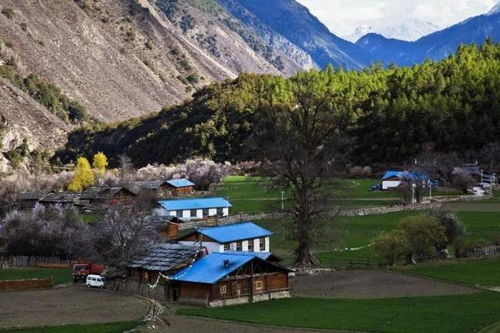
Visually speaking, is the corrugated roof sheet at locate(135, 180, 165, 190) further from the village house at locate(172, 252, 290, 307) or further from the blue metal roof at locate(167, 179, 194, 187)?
the village house at locate(172, 252, 290, 307)

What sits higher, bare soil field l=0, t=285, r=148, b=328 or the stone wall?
the stone wall

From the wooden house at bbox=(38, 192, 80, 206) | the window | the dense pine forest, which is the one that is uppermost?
the dense pine forest

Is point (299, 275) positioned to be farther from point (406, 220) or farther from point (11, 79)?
point (11, 79)

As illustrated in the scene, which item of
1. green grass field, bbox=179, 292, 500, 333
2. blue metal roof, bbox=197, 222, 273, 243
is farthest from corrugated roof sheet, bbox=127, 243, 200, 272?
green grass field, bbox=179, 292, 500, 333

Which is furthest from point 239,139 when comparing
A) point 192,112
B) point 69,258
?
point 69,258

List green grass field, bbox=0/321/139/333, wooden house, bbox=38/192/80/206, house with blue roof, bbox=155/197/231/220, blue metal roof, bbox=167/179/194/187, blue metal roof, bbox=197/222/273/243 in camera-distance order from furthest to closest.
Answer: blue metal roof, bbox=167/179/194/187 → wooden house, bbox=38/192/80/206 → house with blue roof, bbox=155/197/231/220 → blue metal roof, bbox=197/222/273/243 → green grass field, bbox=0/321/139/333

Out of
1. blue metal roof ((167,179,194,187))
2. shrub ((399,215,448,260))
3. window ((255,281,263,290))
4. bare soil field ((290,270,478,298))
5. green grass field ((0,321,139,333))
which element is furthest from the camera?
blue metal roof ((167,179,194,187))

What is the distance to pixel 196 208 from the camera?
286 ft

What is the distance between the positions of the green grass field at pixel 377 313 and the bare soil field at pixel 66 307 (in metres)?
3.89

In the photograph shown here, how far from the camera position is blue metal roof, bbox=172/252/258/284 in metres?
42.3

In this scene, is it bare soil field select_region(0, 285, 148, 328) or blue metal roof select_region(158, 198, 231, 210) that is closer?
bare soil field select_region(0, 285, 148, 328)

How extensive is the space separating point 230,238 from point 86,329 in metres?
24.0

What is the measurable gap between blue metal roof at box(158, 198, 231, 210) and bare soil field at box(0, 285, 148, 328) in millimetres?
36568

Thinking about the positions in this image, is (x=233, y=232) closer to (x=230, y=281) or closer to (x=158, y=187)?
(x=230, y=281)
